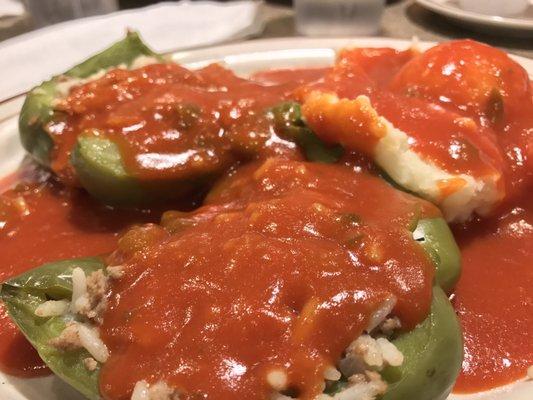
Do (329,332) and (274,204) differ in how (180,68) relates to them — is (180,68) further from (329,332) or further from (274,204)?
(329,332)

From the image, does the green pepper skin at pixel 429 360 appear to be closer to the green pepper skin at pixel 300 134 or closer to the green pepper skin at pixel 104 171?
the green pepper skin at pixel 300 134

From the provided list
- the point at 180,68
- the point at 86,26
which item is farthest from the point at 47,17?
the point at 180,68

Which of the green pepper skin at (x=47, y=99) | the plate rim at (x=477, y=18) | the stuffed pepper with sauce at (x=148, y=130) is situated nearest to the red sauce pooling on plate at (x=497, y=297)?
the stuffed pepper with sauce at (x=148, y=130)

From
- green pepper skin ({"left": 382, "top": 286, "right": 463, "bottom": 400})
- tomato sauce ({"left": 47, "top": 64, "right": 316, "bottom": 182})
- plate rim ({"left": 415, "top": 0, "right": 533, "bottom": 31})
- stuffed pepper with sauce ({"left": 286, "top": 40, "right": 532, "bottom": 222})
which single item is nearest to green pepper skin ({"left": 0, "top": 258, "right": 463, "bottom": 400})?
green pepper skin ({"left": 382, "top": 286, "right": 463, "bottom": 400})

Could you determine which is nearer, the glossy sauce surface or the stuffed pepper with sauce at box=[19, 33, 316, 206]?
the glossy sauce surface

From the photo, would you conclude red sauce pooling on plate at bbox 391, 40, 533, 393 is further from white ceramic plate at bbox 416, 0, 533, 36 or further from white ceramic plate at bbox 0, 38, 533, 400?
white ceramic plate at bbox 416, 0, 533, 36

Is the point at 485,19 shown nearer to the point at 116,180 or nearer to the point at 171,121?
the point at 171,121
